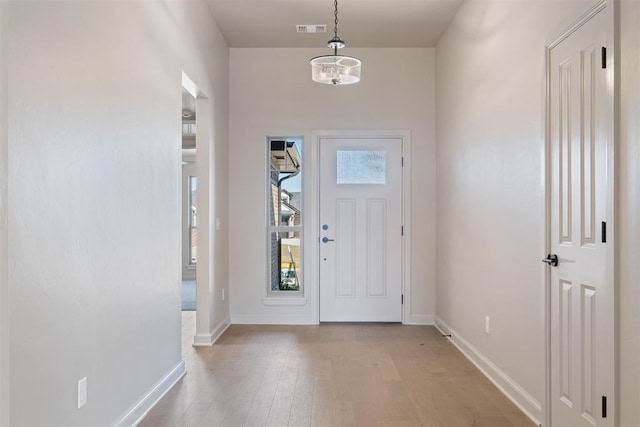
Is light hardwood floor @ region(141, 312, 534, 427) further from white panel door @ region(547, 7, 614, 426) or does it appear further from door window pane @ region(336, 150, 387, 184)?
door window pane @ region(336, 150, 387, 184)

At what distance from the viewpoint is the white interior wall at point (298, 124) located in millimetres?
5133

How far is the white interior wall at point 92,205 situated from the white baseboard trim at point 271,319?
176 centimetres

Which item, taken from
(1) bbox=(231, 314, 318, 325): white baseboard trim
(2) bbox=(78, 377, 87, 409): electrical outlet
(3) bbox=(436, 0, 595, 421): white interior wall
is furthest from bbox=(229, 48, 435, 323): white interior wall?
(2) bbox=(78, 377, 87, 409): electrical outlet

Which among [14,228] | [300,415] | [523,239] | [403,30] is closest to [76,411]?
[14,228]

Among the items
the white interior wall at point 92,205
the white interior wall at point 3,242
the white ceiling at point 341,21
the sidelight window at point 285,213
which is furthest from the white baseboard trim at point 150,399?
the white ceiling at point 341,21

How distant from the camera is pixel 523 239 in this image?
2846 millimetres

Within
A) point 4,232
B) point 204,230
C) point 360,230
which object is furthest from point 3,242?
point 360,230

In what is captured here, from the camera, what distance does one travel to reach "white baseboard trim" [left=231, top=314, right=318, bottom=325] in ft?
16.8

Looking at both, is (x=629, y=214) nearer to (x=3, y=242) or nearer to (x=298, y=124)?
(x=3, y=242)

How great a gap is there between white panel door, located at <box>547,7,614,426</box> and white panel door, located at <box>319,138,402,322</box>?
2698 millimetres

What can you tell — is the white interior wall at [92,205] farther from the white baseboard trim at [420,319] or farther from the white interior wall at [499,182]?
the white baseboard trim at [420,319]

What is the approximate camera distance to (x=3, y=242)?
1.58 metres

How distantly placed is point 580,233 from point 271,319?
141 inches

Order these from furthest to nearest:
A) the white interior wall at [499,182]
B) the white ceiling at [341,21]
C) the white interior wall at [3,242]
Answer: the white ceiling at [341,21] → the white interior wall at [499,182] → the white interior wall at [3,242]
